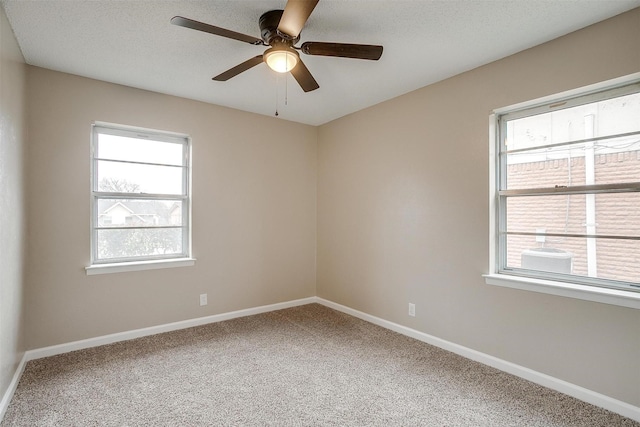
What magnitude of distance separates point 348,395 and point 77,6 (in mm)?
3057

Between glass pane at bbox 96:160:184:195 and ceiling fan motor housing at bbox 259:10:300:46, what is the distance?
212 cm

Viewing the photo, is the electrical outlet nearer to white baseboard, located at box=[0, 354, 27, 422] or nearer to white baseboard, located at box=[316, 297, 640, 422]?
white baseboard, located at box=[316, 297, 640, 422]

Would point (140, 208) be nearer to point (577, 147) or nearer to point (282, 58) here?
point (282, 58)

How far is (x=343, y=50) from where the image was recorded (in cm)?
202

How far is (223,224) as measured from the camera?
12.8ft

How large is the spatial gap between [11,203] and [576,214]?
4.01 m

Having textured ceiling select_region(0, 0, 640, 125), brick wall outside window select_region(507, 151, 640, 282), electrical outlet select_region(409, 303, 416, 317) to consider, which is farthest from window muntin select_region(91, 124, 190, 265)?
brick wall outside window select_region(507, 151, 640, 282)

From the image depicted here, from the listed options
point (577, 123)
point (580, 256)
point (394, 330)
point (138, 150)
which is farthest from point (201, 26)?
point (394, 330)

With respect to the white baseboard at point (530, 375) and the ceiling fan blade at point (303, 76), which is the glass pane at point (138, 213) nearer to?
the ceiling fan blade at point (303, 76)

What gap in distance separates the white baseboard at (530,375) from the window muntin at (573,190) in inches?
28.3

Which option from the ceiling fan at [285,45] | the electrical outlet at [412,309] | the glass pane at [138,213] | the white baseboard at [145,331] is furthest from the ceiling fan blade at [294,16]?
the white baseboard at [145,331]

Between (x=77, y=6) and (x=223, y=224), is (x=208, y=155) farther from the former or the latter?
(x=77, y=6)

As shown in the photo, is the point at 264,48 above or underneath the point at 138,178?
above

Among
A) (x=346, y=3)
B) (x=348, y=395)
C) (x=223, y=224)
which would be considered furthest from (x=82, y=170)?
(x=348, y=395)
